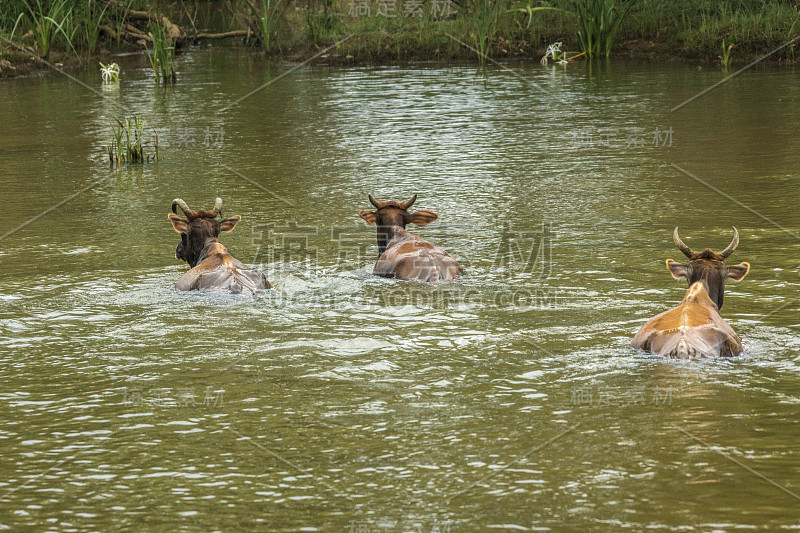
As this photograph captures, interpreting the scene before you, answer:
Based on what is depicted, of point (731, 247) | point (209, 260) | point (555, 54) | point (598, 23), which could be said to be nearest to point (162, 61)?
point (555, 54)

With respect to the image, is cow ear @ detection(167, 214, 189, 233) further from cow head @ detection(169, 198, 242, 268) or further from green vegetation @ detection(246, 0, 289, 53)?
green vegetation @ detection(246, 0, 289, 53)

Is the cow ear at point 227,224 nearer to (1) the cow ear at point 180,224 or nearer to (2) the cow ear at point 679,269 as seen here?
(1) the cow ear at point 180,224

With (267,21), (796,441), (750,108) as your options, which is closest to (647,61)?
(750,108)

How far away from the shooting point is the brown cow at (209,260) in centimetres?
875

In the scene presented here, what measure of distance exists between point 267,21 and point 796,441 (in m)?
22.4

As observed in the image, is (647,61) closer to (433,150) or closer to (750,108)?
(750,108)

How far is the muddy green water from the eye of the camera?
533 cm

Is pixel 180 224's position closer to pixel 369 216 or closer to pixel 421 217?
pixel 369 216

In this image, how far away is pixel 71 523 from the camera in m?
5.14

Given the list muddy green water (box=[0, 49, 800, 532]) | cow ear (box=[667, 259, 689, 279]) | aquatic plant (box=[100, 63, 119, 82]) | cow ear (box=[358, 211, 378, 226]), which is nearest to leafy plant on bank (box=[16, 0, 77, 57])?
aquatic plant (box=[100, 63, 119, 82])

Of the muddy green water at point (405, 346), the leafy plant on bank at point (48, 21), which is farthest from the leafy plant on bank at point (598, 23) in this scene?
the leafy plant on bank at point (48, 21)

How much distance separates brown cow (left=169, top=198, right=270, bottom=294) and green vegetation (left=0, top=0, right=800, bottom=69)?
1302cm

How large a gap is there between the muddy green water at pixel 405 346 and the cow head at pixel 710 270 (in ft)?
0.93

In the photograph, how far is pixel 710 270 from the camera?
7.56 meters
